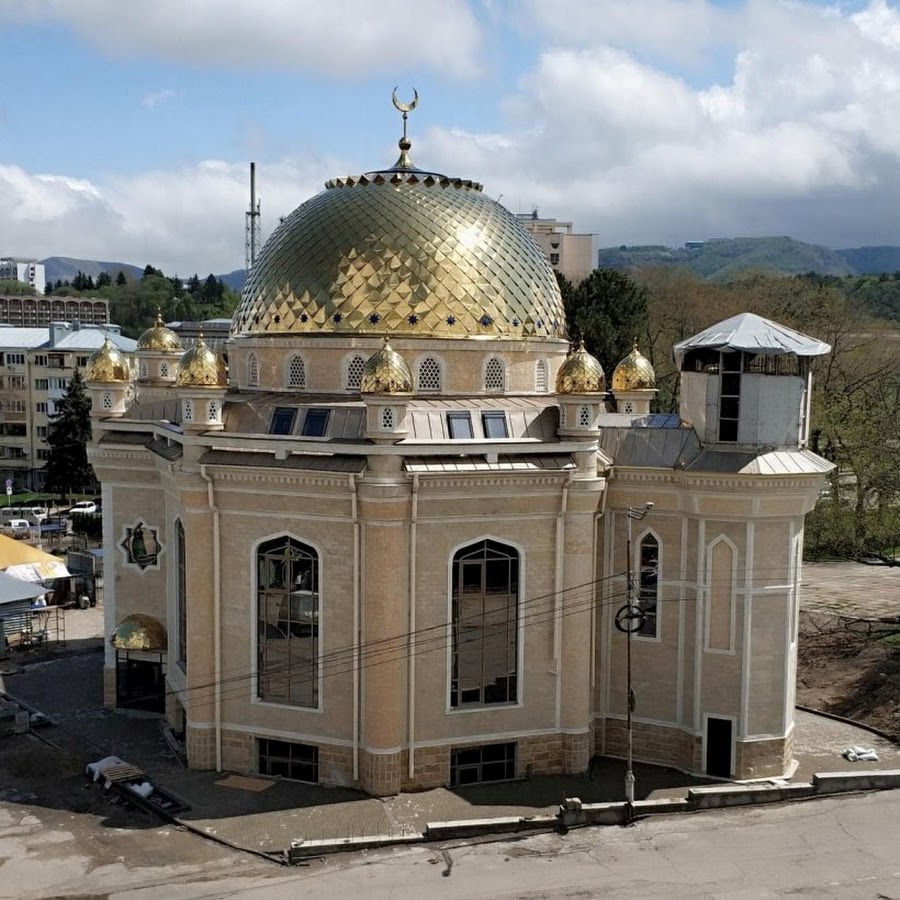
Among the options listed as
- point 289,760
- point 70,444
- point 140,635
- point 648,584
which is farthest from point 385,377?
point 70,444

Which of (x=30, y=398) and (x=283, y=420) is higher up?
(x=283, y=420)

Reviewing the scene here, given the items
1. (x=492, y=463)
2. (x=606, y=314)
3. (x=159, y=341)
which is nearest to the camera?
(x=492, y=463)

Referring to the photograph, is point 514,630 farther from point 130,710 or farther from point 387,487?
point 130,710

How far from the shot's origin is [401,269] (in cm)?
2227

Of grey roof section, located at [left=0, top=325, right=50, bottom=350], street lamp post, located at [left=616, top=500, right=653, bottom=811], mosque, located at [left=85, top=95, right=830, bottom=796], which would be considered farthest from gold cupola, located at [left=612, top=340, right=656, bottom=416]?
grey roof section, located at [left=0, top=325, right=50, bottom=350]

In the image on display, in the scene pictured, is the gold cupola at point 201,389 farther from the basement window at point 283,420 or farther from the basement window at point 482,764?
the basement window at point 482,764

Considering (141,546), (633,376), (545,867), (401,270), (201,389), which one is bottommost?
(545,867)

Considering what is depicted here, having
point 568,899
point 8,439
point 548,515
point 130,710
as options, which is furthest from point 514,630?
point 8,439

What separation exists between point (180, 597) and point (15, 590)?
7651 mm

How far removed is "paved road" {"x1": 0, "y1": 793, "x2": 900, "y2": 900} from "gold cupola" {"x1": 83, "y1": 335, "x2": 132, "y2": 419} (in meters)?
10.3

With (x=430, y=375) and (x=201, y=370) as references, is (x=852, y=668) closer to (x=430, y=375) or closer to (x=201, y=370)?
(x=430, y=375)

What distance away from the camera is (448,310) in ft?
72.3

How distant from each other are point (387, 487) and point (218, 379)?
4407 mm

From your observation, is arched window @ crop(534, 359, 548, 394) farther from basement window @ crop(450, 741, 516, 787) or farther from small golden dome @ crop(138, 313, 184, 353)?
small golden dome @ crop(138, 313, 184, 353)
